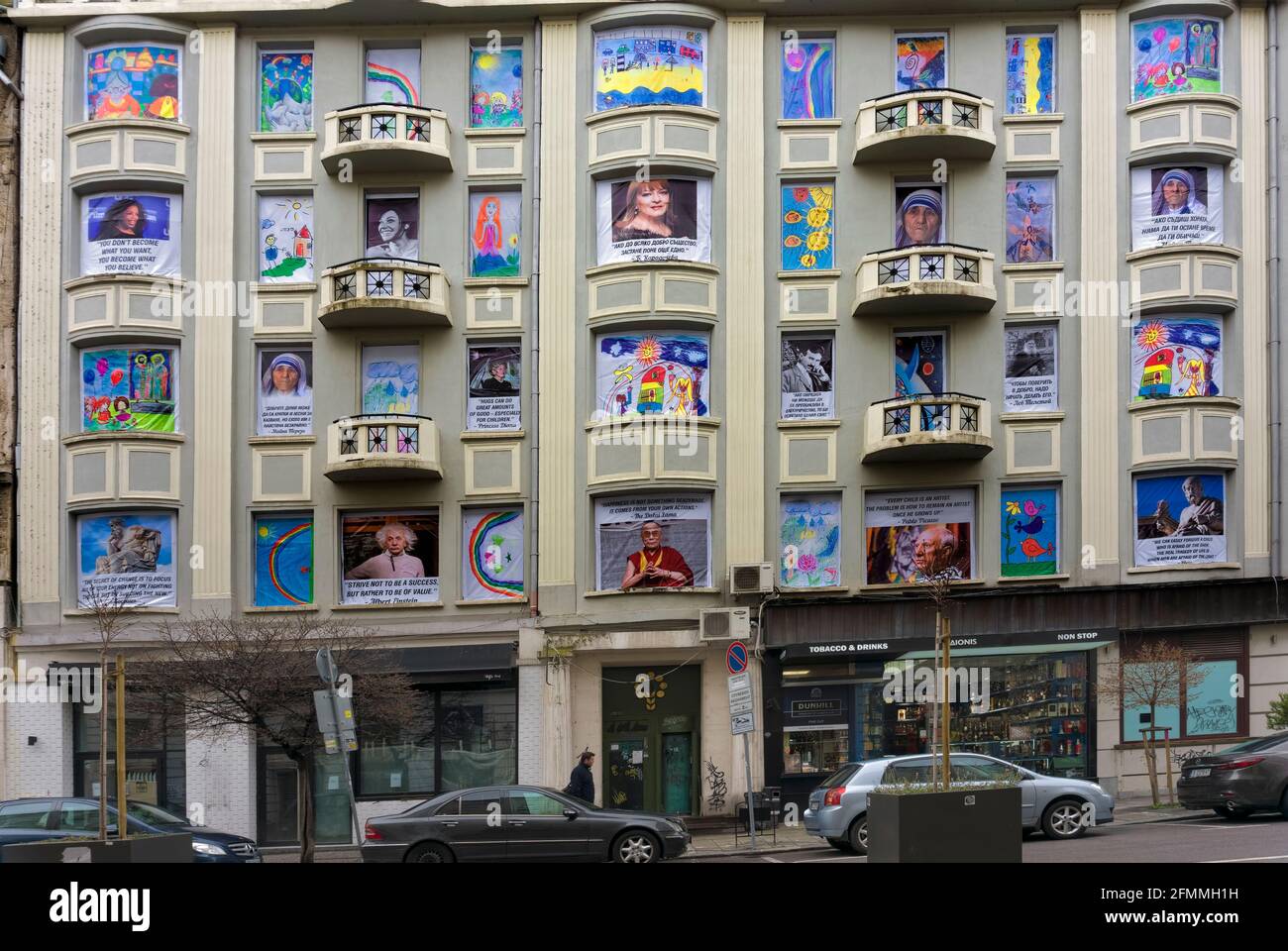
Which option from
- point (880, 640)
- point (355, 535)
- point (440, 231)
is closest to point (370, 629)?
point (355, 535)

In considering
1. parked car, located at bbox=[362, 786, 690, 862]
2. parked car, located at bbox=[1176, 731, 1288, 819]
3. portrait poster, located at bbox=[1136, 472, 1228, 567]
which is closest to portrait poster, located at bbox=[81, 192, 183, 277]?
parked car, located at bbox=[362, 786, 690, 862]

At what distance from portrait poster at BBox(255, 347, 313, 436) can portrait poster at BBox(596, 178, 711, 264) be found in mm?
6043

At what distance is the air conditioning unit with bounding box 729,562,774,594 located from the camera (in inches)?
1035

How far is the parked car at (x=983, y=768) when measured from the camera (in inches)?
769

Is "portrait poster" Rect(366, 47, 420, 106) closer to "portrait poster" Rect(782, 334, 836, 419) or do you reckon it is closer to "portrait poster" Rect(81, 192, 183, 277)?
"portrait poster" Rect(81, 192, 183, 277)

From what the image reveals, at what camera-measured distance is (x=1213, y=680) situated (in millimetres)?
26219

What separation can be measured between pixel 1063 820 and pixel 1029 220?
40.7ft

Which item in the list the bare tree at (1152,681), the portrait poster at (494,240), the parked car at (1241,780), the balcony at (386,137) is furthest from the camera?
the portrait poster at (494,240)

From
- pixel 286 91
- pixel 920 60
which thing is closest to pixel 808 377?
pixel 920 60

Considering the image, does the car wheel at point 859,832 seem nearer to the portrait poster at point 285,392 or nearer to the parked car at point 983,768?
the parked car at point 983,768

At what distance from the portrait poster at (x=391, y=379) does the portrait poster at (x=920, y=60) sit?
35.0ft

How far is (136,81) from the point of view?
27812 mm

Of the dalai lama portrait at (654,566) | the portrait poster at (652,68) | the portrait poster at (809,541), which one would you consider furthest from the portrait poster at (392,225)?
the portrait poster at (809,541)
